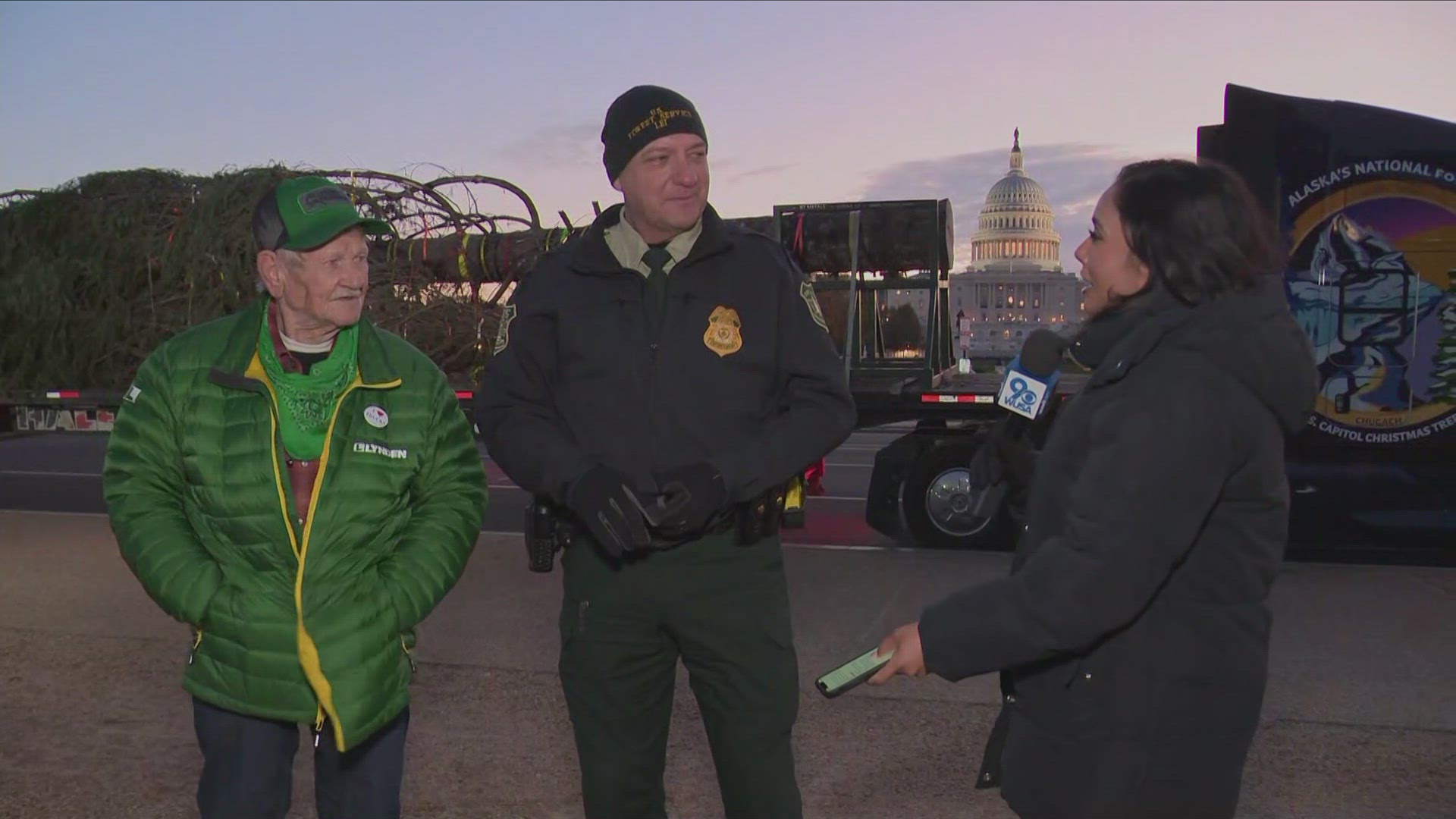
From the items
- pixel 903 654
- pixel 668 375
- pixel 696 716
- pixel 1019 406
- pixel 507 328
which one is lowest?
pixel 696 716

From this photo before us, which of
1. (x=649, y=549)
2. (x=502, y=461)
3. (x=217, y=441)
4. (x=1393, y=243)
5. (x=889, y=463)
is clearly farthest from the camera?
(x=889, y=463)

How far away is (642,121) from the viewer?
3145mm

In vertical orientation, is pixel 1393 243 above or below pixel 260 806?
above

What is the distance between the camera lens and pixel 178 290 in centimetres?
924

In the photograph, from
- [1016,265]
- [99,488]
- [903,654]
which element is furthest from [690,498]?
[1016,265]

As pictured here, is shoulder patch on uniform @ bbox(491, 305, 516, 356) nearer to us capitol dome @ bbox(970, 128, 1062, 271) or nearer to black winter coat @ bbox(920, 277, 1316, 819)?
black winter coat @ bbox(920, 277, 1316, 819)

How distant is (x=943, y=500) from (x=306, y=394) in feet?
21.5

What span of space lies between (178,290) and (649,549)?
7221mm

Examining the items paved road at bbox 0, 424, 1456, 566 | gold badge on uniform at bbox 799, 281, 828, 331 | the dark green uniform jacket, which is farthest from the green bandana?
paved road at bbox 0, 424, 1456, 566

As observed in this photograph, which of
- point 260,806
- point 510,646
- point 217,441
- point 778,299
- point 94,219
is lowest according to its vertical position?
point 510,646

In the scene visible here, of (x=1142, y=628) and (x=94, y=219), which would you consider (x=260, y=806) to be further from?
(x=94, y=219)

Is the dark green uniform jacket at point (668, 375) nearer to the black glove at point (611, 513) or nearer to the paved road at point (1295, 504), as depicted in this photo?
the black glove at point (611, 513)

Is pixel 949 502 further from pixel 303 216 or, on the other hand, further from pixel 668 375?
pixel 303 216

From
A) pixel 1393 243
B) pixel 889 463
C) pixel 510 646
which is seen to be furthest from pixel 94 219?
pixel 1393 243
